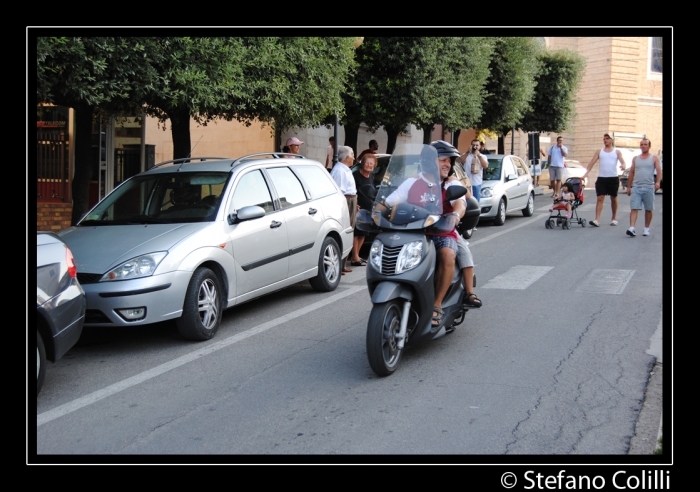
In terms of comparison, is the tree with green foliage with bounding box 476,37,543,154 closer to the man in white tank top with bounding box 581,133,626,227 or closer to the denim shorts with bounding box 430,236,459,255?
the man in white tank top with bounding box 581,133,626,227

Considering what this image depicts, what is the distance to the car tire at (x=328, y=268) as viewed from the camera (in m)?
9.41

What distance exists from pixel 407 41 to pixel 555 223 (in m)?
6.08

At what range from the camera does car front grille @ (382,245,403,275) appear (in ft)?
19.9

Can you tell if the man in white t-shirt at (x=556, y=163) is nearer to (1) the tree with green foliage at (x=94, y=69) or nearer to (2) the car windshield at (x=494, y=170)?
(2) the car windshield at (x=494, y=170)

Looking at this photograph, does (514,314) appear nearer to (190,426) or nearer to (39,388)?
(190,426)

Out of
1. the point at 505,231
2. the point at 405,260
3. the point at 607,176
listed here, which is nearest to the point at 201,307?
the point at 405,260

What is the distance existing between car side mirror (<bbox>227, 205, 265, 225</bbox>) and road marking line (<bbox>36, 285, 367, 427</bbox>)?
1062mm

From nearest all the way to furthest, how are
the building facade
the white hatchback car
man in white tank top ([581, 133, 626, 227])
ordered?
the building facade < man in white tank top ([581, 133, 626, 227]) < the white hatchback car

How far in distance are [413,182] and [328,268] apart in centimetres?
335

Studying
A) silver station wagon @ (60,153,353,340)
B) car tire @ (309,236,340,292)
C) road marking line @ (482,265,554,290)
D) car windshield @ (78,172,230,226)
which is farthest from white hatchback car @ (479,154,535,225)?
car windshield @ (78,172,230,226)

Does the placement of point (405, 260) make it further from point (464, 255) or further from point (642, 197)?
point (642, 197)

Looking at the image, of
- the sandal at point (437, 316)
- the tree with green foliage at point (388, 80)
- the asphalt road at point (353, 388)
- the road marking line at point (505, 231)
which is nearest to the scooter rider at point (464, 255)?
the asphalt road at point (353, 388)

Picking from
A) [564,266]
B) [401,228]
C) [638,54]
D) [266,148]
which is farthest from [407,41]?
[638,54]

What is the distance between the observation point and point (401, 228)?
6230mm
